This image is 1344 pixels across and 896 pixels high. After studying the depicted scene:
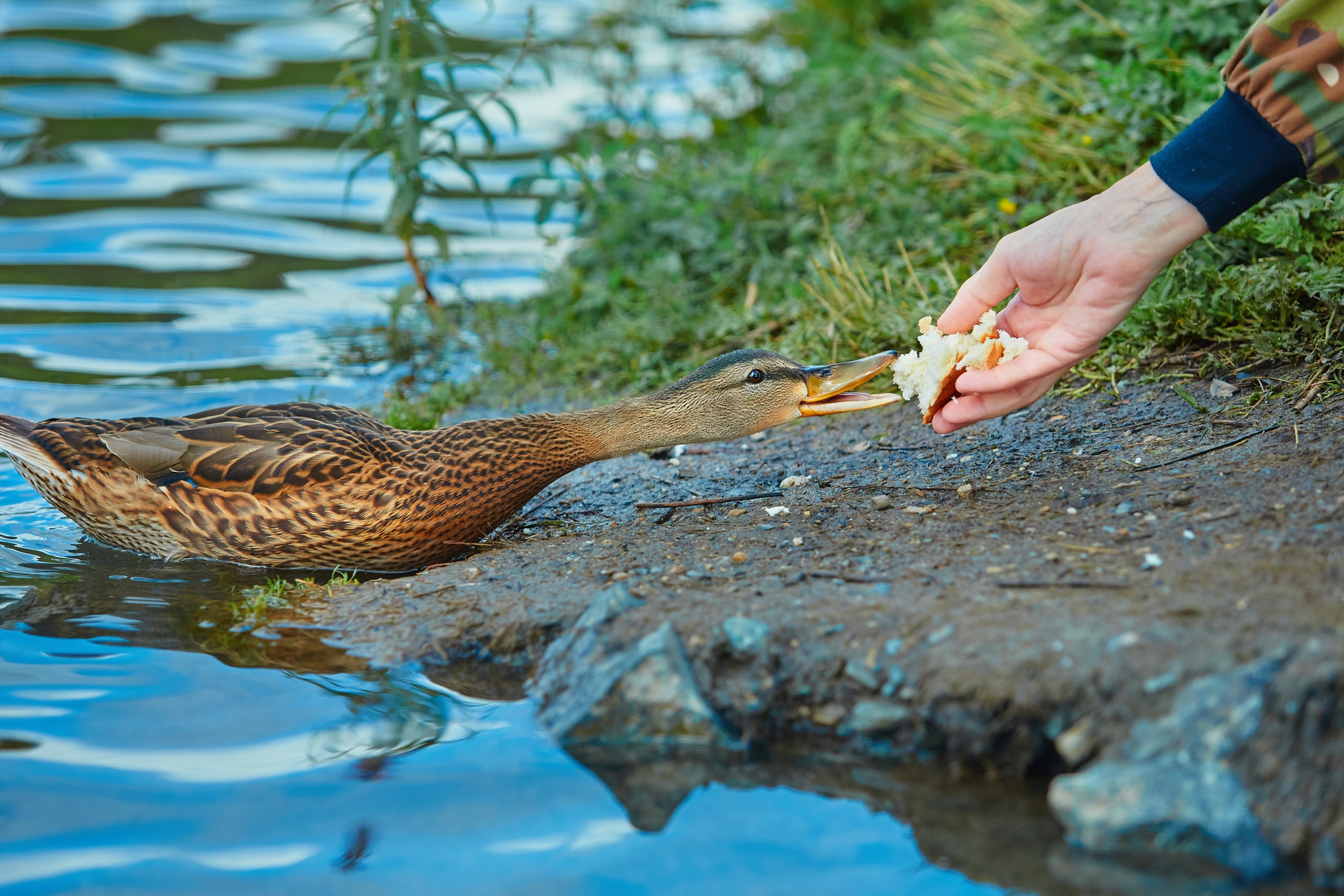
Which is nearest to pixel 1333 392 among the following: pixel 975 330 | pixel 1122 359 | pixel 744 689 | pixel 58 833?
pixel 1122 359

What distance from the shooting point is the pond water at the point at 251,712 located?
2.88m

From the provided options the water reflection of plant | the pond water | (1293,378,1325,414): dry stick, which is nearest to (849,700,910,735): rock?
the pond water

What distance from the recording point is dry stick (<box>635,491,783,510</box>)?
4.37 metres

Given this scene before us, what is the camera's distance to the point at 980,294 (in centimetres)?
396

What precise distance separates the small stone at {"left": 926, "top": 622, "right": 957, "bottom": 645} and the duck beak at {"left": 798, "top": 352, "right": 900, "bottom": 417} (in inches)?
47.7

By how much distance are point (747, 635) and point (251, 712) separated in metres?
1.57

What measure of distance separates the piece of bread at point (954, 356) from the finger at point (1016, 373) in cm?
6

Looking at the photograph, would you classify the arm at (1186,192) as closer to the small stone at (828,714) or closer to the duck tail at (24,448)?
the small stone at (828,714)

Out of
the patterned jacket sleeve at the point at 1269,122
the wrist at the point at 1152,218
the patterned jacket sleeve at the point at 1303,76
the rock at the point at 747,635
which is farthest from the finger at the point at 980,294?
the rock at the point at 747,635

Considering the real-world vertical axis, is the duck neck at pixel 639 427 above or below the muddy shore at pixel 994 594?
above

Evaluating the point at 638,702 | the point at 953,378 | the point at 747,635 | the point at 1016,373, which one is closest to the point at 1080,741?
the point at 747,635

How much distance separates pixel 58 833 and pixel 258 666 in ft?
2.73

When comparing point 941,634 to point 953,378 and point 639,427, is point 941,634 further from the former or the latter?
point 639,427

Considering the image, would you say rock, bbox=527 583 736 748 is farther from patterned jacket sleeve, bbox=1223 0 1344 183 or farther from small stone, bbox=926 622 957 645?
patterned jacket sleeve, bbox=1223 0 1344 183
